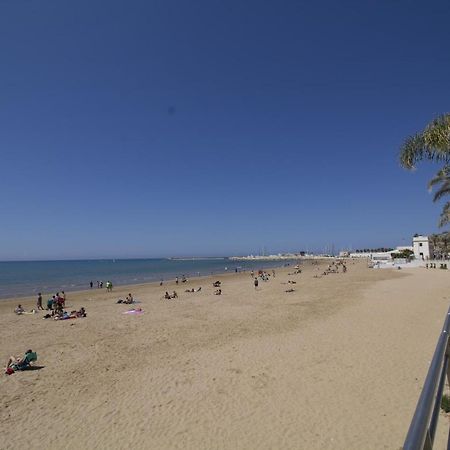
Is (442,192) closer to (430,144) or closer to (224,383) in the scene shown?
(430,144)

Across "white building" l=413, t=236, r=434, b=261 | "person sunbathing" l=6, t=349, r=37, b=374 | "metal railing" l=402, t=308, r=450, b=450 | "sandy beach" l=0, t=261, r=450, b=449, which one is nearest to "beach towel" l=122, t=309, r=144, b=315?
"sandy beach" l=0, t=261, r=450, b=449

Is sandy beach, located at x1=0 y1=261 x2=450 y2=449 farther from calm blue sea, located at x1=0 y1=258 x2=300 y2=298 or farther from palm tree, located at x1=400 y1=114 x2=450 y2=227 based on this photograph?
calm blue sea, located at x1=0 y1=258 x2=300 y2=298

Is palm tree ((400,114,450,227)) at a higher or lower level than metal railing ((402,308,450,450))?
higher

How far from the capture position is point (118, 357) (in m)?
12.1

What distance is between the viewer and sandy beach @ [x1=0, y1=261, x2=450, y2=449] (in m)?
6.80

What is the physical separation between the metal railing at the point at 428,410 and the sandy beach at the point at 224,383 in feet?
14.8

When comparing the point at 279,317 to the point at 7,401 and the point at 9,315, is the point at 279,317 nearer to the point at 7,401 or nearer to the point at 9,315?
the point at 7,401

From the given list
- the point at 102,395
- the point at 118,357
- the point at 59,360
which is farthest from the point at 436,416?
the point at 59,360

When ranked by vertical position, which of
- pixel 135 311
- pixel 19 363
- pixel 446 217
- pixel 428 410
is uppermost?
pixel 446 217

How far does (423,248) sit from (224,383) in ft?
267

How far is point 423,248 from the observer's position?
78312 mm

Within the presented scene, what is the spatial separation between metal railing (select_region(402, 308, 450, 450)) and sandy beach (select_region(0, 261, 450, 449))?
14.8 ft

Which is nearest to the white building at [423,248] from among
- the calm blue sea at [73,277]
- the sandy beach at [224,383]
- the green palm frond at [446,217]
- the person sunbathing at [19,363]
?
the calm blue sea at [73,277]

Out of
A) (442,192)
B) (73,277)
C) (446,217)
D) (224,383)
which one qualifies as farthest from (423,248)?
(224,383)
